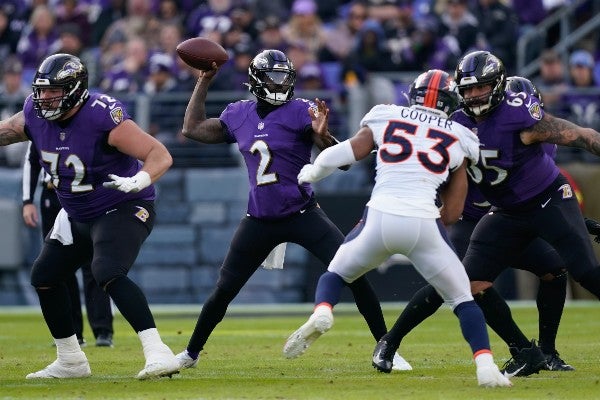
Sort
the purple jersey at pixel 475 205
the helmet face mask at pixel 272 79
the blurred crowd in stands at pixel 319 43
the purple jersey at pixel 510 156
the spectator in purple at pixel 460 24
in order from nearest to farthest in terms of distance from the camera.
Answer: the purple jersey at pixel 510 156 → the helmet face mask at pixel 272 79 → the purple jersey at pixel 475 205 → the blurred crowd in stands at pixel 319 43 → the spectator in purple at pixel 460 24

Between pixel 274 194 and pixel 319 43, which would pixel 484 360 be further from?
pixel 319 43

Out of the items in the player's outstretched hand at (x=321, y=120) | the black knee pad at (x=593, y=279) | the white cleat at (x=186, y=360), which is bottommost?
the white cleat at (x=186, y=360)

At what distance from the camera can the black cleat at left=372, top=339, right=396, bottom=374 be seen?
23.7 feet

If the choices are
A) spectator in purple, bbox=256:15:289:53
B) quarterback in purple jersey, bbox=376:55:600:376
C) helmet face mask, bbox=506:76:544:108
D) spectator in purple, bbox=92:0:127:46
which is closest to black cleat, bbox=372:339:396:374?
quarterback in purple jersey, bbox=376:55:600:376

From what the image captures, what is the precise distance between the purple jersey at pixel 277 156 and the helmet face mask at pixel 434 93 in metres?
1.00

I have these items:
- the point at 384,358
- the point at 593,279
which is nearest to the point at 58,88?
the point at 384,358

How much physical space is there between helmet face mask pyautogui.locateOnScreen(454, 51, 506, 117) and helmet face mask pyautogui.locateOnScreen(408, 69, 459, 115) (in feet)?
1.09

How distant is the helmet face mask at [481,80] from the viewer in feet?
23.0

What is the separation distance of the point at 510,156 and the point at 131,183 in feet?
6.72

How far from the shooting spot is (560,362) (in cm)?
748

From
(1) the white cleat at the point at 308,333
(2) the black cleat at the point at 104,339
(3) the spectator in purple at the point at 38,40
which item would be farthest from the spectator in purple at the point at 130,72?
(1) the white cleat at the point at 308,333

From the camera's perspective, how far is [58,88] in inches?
274

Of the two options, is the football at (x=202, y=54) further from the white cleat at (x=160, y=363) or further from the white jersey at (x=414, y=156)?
the white cleat at (x=160, y=363)

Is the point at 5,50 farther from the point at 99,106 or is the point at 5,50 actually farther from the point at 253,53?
the point at 99,106
